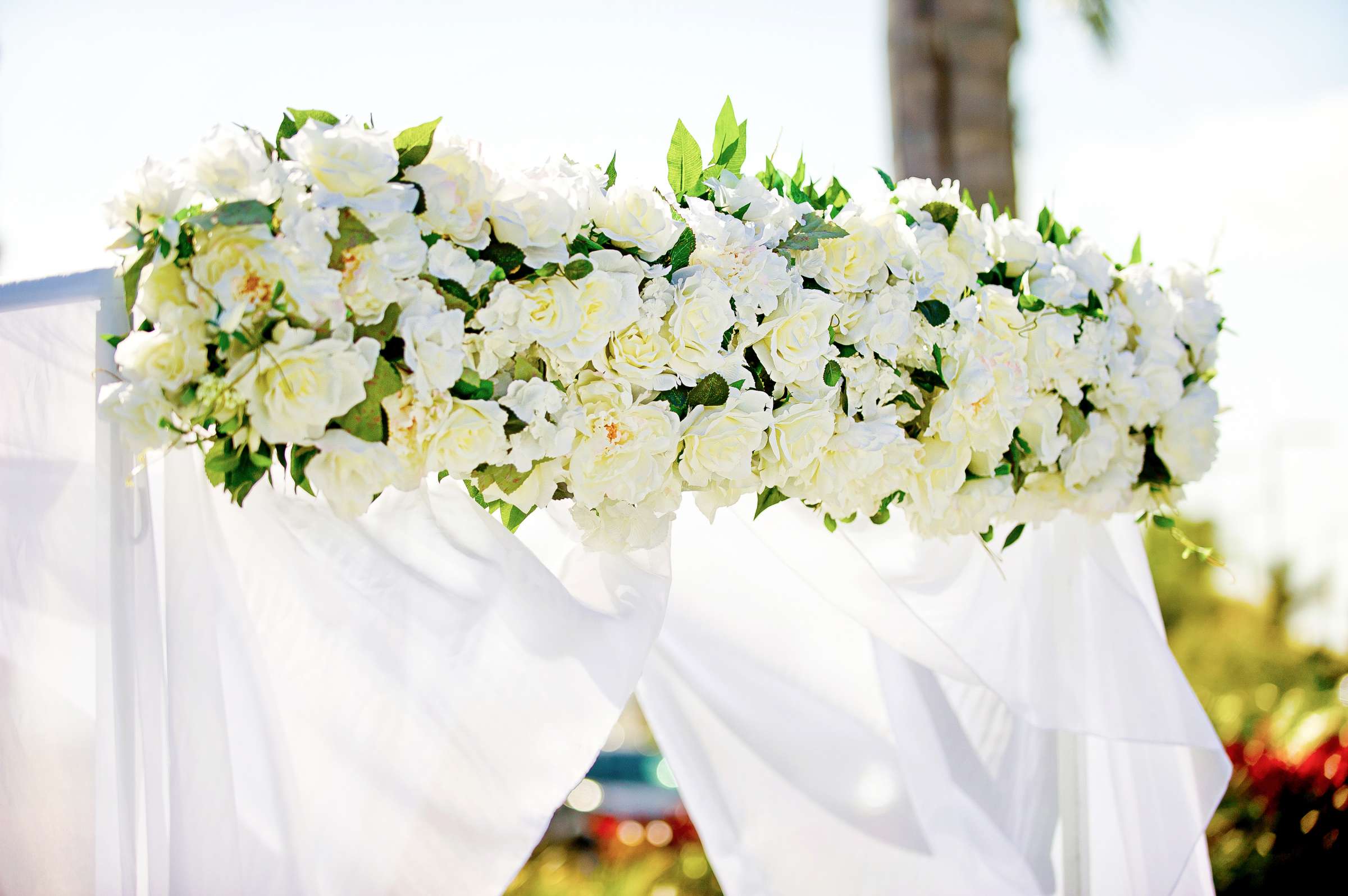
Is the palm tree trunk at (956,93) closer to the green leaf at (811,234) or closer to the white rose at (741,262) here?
the green leaf at (811,234)

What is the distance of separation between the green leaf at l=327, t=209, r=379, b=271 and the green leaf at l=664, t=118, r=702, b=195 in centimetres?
45

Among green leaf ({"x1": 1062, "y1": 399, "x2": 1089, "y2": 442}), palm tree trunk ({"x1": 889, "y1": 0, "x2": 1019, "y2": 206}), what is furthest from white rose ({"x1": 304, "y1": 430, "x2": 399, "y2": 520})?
palm tree trunk ({"x1": 889, "y1": 0, "x2": 1019, "y2": 206})

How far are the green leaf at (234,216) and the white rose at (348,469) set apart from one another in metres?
0.23

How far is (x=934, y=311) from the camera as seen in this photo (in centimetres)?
142

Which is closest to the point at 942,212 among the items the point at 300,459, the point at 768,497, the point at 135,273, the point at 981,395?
the point at 981,395

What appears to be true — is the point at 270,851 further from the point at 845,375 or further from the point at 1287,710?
the point at 1287,710

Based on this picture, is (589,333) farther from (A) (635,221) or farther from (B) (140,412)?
(B) (140,412)

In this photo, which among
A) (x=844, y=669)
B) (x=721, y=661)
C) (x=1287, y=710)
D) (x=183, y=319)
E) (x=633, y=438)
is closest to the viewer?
(x=183, y=319)

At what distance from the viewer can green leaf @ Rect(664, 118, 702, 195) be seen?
1.35 m

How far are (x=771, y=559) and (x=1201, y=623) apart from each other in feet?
18.9

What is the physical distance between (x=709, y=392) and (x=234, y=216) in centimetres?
58

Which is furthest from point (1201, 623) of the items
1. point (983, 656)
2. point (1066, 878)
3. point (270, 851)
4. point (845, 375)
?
point (270, 851)

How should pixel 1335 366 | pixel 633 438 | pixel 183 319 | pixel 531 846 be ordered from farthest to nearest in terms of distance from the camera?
pixel 1335 366
pixel 531 846
pixel 633 438
pixel 183 319

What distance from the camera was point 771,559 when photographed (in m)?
1.76
